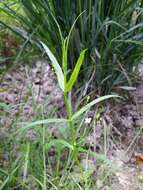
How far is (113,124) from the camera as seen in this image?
2.28m

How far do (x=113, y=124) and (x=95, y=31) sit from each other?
0.53m

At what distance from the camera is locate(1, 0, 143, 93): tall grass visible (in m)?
2.14

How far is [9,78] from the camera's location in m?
2.90

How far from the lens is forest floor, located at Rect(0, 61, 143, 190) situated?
198cm

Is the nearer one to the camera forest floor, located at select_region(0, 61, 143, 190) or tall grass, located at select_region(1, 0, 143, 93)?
forest floor, located at select_region(0, 61, 143, 190)

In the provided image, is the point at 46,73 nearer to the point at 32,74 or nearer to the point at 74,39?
the point at 32,74

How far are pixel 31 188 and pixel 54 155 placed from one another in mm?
308

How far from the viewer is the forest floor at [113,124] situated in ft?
6.51

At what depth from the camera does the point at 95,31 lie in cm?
219

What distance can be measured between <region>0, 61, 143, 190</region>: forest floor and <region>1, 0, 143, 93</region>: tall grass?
0.19 meters

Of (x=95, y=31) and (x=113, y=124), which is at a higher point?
(x=95, y=31)

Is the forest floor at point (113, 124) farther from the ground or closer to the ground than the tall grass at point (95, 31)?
closer to the ground

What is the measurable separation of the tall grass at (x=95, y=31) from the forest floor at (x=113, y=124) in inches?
7.5

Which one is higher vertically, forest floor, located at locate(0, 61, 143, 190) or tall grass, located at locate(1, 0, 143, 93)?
tall grass, located at locate(1, 0, 143, 93)
